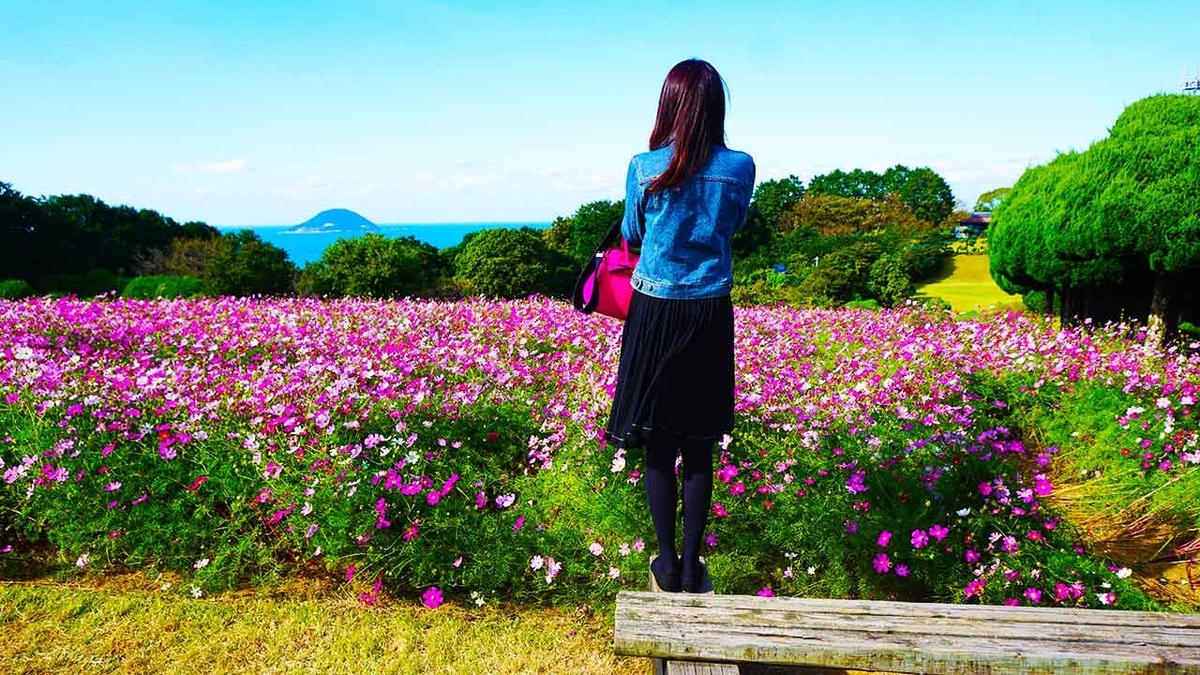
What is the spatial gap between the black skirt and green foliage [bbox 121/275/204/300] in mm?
14026

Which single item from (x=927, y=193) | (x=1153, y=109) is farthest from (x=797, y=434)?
(x=927, y=193)

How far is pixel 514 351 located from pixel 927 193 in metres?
67.5

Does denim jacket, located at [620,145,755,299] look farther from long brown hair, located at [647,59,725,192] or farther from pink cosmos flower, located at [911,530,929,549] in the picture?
pink cosmos flower, located at [911,530,929,549]

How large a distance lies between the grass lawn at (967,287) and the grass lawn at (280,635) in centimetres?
1675

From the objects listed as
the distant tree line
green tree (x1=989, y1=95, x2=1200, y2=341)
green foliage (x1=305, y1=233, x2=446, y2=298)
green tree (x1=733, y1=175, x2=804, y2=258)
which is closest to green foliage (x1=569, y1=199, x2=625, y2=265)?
the distant tree line

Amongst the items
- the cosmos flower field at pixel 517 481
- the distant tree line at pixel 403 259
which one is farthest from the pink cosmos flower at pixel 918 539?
the distant tree line at pixel 403 259

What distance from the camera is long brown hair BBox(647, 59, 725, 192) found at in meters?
2.48

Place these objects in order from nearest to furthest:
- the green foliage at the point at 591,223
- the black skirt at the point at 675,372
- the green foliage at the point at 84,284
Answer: the black skirt at the point at 675,372
the green foliage at the point at 84,284
the green foliage at the point at 591,223

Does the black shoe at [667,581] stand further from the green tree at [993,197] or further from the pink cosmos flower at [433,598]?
the green tree at [993,197]

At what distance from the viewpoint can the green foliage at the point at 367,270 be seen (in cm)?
1520

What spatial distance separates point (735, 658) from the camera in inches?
91.7

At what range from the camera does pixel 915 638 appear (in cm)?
235

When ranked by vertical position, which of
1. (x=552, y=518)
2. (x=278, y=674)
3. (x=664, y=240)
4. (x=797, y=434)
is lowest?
(x=278, y=674)

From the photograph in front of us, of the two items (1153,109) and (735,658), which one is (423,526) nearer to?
(735,658)
